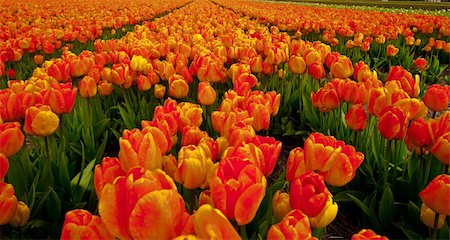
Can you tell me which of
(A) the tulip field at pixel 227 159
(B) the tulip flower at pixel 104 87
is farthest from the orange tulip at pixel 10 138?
(B) the tulip flower at pixel 104 87

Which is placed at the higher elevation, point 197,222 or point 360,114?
point 197,222

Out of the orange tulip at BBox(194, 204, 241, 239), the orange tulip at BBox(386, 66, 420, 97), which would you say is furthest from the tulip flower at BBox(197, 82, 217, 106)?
the orange tulip at BBox(194, 204, 241, 239)

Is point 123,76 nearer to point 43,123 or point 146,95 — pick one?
point 146,95

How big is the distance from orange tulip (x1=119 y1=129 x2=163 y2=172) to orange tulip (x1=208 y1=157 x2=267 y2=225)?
0.37 m

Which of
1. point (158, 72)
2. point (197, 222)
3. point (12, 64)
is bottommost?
point (12, 64)

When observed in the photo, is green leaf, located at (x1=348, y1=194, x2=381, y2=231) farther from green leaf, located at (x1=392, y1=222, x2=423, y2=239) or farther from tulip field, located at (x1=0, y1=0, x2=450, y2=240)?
green leaf, located at (x1=392, y1=222, x2=423, y2=239)

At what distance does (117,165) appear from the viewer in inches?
52.2

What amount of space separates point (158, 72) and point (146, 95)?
60cm

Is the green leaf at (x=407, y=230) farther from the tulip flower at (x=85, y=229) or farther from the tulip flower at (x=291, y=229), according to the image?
the tulip flower at (x=85, y=229)

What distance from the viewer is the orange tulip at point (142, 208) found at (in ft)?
3.01

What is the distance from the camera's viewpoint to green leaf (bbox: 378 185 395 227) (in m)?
2.27

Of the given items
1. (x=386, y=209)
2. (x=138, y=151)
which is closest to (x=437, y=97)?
(x=386, y=209)

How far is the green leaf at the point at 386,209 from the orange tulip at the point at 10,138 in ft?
6.42

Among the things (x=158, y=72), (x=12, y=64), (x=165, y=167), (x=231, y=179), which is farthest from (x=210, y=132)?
(x=12, y=64)
